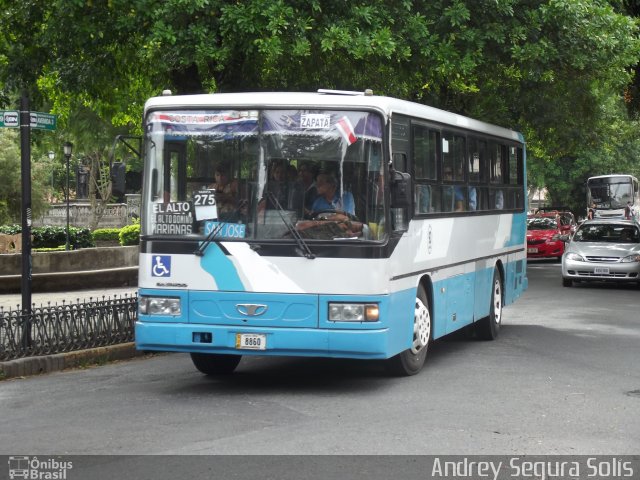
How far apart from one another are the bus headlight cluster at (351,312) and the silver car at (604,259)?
1633 centimetres

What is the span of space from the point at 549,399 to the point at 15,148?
3893cm

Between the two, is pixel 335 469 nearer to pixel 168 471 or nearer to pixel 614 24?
pixel 168 471

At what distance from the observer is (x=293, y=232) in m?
10.3

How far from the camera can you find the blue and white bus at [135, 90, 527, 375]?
10.3 meters

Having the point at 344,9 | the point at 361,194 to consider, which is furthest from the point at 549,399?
the point at 344,9

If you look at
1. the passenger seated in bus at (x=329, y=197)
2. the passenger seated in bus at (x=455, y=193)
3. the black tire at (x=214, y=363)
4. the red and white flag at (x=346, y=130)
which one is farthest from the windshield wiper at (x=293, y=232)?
the passenger seated in bus at (x=455, y=193)

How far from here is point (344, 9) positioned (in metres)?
15.4

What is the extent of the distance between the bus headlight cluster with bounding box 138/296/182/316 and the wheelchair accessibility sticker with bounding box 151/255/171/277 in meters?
0.22

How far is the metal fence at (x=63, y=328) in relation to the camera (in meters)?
12.4

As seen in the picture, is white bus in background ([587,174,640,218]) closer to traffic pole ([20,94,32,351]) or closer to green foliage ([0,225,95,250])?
green foliage ([0,225,95,250])

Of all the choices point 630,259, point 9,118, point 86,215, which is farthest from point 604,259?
point 86,215

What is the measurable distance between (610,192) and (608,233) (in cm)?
3309

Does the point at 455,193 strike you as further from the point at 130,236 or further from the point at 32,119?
the point at 130,236

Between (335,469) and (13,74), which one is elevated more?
(13,74)
